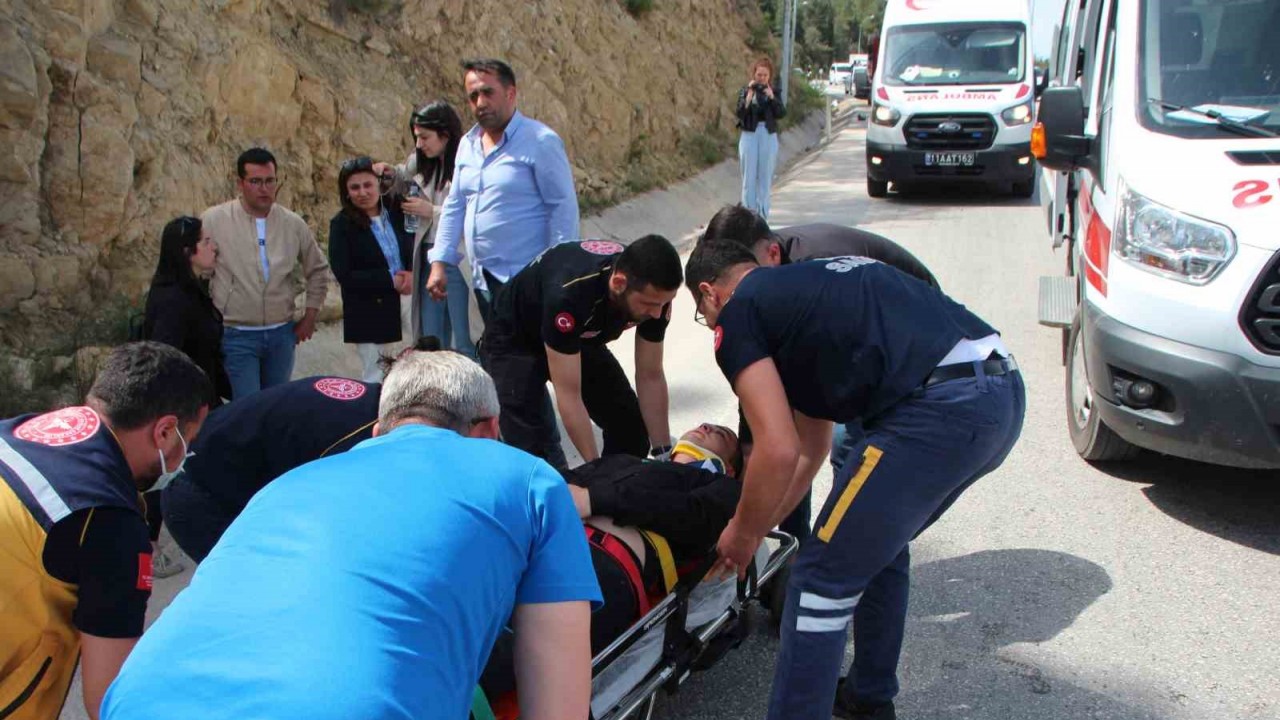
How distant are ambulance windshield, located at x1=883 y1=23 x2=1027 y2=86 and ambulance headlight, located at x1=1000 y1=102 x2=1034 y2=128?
50 cm

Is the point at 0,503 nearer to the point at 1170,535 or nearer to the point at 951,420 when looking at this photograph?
the point at 951,420

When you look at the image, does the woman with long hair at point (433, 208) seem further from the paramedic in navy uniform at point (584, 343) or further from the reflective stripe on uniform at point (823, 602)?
the reflective stripe on uniform at point (823, 602)

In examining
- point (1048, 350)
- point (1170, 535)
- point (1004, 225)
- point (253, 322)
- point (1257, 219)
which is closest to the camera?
point (1257, 219)

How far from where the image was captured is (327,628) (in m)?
1.62

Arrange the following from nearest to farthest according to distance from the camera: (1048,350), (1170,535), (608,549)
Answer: (608,549) < (1170,535) < (1048,350)

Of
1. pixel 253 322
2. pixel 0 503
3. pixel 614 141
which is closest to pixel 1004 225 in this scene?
pixel 614 141

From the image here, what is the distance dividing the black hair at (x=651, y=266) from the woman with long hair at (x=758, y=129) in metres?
7.90

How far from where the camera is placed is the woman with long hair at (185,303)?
4516 mm

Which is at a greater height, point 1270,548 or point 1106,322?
point 1106,322

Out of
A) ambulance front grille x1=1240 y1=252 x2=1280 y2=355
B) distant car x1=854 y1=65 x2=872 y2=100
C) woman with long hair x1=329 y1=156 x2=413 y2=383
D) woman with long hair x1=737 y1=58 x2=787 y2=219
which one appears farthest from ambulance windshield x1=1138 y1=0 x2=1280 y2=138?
distant car x1=854 y1=65 x2=872 y2=100

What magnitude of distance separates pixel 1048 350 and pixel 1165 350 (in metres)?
2.94

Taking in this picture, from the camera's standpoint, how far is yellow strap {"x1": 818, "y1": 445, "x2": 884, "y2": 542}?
9.29 feet

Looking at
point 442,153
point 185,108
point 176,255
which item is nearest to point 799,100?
point 185,108

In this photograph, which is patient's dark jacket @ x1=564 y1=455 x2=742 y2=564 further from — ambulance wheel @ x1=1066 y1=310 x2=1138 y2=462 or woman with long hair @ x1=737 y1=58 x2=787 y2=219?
woman with long hair @ x1=737 y1=58 x2=787 y2=219
